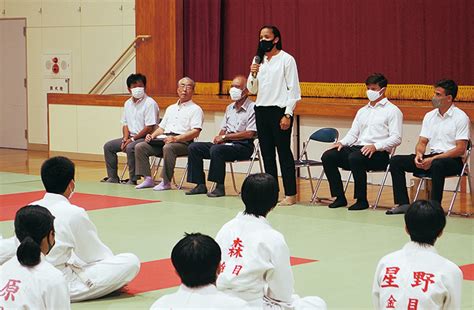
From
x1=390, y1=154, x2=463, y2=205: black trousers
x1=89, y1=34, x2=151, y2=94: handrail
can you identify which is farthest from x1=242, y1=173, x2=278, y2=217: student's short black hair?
x1=89, y1=34, x2=151, y2=94: handrail

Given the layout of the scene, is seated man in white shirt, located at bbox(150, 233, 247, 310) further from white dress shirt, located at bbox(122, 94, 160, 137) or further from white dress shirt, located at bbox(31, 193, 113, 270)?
white dress shirt, located at bbox(122, 94, 160, 137)

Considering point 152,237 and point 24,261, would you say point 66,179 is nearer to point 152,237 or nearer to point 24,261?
point 24,261

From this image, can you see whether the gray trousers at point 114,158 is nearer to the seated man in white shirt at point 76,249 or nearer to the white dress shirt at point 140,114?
the white dress shirt at point 140,114

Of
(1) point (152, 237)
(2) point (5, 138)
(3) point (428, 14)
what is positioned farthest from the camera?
(2) point (5, 138)

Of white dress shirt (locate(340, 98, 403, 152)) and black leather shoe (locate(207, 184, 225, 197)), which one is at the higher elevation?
white dress shirt (locate(340, 98, 403, 152))

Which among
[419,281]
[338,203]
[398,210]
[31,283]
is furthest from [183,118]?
[419,281]

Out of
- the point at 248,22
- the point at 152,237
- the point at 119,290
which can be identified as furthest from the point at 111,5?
the point at 119,290

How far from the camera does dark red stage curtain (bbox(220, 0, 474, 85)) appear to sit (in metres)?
12.0

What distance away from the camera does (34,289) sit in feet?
12.3

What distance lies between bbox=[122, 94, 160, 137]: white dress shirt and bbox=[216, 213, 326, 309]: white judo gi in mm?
7480

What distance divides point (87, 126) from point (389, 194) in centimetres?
558

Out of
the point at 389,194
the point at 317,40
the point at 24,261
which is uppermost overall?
the point at 317,40

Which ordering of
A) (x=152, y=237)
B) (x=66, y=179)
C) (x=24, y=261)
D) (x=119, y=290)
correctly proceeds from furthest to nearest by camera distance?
1. (x=152, y=237)
2. (x=119, y=290)
3. (x=66, y=179)
4. (x=24, y=261)

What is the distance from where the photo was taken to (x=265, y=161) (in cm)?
1017
